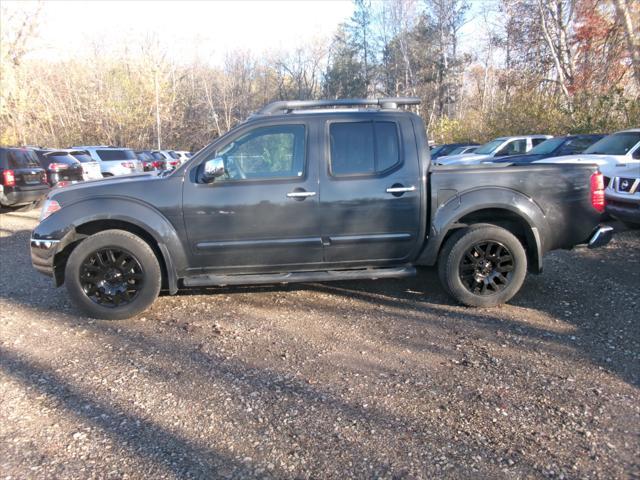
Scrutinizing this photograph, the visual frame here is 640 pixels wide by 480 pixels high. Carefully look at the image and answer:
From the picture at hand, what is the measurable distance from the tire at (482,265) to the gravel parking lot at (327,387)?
179 millimetres

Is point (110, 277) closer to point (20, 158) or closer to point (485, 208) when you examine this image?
point (485, 208)

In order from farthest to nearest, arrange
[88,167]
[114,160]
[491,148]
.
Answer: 1. [114,160]
2. [491,148]
3. [88,167]

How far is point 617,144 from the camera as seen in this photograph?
30.7 ft

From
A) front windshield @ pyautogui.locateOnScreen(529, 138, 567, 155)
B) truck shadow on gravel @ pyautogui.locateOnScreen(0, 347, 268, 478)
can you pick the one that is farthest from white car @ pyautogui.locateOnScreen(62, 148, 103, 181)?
front windshield @ pyautogui.locateOnScreen(529, 138, 567, 155)

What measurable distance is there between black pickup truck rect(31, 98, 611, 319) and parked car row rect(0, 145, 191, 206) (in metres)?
3.24

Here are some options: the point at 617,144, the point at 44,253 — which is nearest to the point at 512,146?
the point at 617,144

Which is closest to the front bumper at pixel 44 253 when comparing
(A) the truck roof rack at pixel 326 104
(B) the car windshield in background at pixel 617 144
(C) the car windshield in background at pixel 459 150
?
(A) the truck roof rack at pixel 326 104

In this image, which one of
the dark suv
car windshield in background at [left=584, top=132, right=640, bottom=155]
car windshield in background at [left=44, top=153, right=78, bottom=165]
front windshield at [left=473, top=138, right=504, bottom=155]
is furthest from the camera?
front windshield at [left=473, top=138, right=504, bottom=155]

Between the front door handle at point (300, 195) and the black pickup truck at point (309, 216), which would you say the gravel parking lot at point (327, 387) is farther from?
the front door handle at point (300, 195)

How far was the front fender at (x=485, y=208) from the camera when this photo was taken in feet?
14.8

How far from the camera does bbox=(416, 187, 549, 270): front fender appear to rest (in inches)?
178

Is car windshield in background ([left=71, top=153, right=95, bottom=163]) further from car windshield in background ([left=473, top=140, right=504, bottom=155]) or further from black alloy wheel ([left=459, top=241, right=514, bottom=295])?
black alloy wheel ([left=459, top=241, right=514, bottom=295])

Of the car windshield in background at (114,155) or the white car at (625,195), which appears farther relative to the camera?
the car windshield in background at (114,155)

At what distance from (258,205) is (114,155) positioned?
15.7 m
